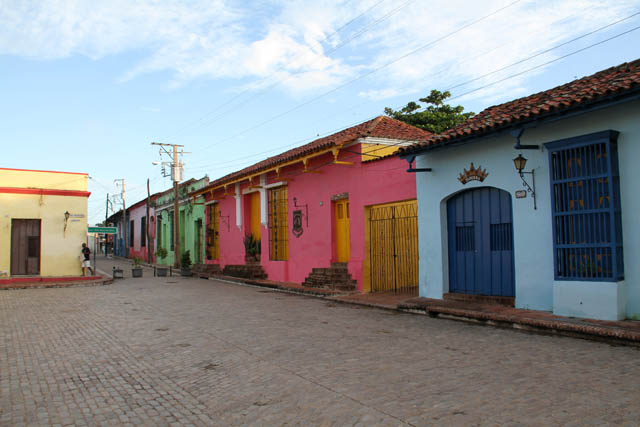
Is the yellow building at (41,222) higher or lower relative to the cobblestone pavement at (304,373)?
higher

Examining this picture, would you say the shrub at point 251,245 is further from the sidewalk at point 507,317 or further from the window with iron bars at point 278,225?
the sidewalk at point 507,317

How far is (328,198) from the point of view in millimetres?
15586

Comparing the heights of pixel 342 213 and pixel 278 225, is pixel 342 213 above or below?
above

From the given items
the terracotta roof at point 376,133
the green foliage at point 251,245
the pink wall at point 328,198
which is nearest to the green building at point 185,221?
the green foliage at point 251,245

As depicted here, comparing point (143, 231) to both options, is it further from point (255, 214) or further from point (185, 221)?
point (255, 214)

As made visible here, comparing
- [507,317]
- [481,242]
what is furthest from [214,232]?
[507,317]

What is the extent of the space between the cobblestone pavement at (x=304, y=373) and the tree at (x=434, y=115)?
60.2 ft

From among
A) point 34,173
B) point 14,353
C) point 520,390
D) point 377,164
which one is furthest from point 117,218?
point 520,390

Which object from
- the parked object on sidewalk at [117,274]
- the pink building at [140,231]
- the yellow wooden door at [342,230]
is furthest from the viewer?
the pink building at [140,231]

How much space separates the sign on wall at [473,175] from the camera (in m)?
10.3

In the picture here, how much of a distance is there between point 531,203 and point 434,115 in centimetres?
1814

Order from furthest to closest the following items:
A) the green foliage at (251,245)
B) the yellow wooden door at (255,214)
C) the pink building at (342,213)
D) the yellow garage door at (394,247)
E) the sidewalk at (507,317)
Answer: the yellow wooden door at (255,214) < the green foliage at (251,245) < the pink building at (342,213) < the yellow garage door at (394,247) < the sidewalk at (507,317)

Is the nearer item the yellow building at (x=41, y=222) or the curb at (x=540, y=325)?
the curb at (x=540, y=325)

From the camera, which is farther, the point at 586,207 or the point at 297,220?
the point at 297,220
